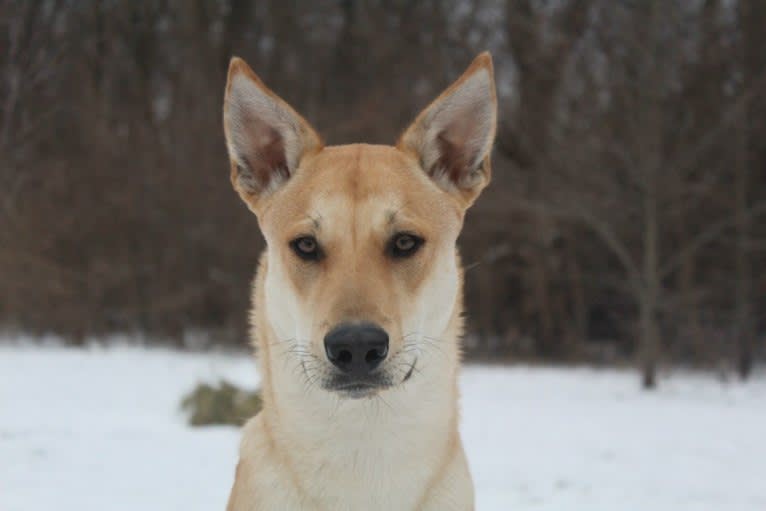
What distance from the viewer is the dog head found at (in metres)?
2.56

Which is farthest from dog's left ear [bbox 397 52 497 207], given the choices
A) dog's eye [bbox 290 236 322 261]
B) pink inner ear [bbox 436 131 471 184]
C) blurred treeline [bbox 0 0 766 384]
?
blurred treeline [bbox 0 0 766 384]

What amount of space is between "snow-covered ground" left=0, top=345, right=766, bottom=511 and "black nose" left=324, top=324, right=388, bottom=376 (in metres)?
3.56

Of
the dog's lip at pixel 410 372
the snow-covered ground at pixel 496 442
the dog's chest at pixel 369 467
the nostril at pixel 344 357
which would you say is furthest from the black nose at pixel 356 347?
the snow-covered ground at pixel 496 442

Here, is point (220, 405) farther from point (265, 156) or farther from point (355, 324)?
point (355, 324)

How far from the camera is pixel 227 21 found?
17.5m

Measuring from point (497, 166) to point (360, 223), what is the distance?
1124 cm

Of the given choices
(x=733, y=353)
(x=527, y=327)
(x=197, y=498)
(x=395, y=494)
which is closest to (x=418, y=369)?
(x=395, y=494)

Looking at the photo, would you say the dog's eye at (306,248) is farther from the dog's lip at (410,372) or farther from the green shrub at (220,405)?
the green shrub at (220,405)

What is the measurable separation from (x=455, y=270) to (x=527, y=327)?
1308 centimetres

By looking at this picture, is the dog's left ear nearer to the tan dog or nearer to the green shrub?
the tan dog

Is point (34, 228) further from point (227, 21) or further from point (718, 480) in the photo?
point (718, 480)

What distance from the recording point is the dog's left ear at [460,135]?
10.1 ft

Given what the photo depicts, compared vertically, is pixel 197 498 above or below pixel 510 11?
below

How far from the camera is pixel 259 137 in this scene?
3.25 m
